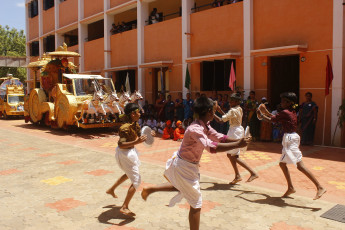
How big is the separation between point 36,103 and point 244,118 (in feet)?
33.0

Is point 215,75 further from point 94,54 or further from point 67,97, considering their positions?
point 94,54

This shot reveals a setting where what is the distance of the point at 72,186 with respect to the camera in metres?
6.01

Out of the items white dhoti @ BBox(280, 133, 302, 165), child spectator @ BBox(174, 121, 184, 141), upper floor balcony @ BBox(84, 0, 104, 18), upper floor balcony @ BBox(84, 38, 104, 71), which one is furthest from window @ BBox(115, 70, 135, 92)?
white dhoti @ BBox(280, 133, 302, 165)

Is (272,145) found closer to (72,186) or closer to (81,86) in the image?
(72,186)

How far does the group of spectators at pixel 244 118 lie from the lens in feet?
33.3

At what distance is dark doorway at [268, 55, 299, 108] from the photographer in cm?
1217

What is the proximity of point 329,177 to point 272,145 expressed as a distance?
397cm

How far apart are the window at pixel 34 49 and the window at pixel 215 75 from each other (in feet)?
67.1

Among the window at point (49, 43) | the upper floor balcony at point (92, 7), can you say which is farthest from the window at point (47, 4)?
the upper floor balcony at point (92, 7)

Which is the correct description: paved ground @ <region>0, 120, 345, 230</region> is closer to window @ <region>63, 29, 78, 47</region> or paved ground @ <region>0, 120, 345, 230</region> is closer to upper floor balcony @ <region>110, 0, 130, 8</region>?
upper floor balcony @ <region>110, 0, 130, 8</region>

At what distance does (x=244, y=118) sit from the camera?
1156 centimetres

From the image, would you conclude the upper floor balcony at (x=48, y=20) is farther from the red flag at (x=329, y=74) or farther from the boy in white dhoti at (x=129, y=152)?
the boy in white dhoti at (x=129, y=152)

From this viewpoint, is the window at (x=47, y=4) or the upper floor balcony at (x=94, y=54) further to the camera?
the window at (x=47, y=4)

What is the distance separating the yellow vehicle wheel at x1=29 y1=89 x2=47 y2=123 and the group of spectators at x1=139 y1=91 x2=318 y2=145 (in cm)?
490
